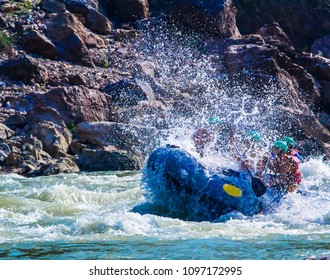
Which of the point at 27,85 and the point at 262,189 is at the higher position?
the point at 27,85

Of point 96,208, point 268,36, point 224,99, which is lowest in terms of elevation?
point 96,208

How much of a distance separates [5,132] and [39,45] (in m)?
5.36

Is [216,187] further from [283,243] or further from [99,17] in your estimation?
[99,17]

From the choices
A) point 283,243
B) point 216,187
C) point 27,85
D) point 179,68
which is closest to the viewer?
point 283,243

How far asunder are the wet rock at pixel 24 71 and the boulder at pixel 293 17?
903 cm

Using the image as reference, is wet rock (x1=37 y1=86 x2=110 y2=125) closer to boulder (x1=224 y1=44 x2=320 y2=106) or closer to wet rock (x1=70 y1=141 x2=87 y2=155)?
wet rock (x1=70 y1=141 x2=87 y2=155)

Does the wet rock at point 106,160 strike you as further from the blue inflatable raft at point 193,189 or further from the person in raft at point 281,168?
the person in raft at point 281,168

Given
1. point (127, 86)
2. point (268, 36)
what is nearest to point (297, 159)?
point (127, 86)

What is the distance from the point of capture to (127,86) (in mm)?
18672

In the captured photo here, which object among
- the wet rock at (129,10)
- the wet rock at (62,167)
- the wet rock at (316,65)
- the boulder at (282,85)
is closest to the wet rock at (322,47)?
the wet rock at (316,65)

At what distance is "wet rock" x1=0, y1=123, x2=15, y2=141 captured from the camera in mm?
15464

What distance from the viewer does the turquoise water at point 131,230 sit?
814 cm

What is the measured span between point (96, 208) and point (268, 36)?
13059mm

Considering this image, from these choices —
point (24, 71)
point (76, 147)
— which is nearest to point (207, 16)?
point (24, 71)
